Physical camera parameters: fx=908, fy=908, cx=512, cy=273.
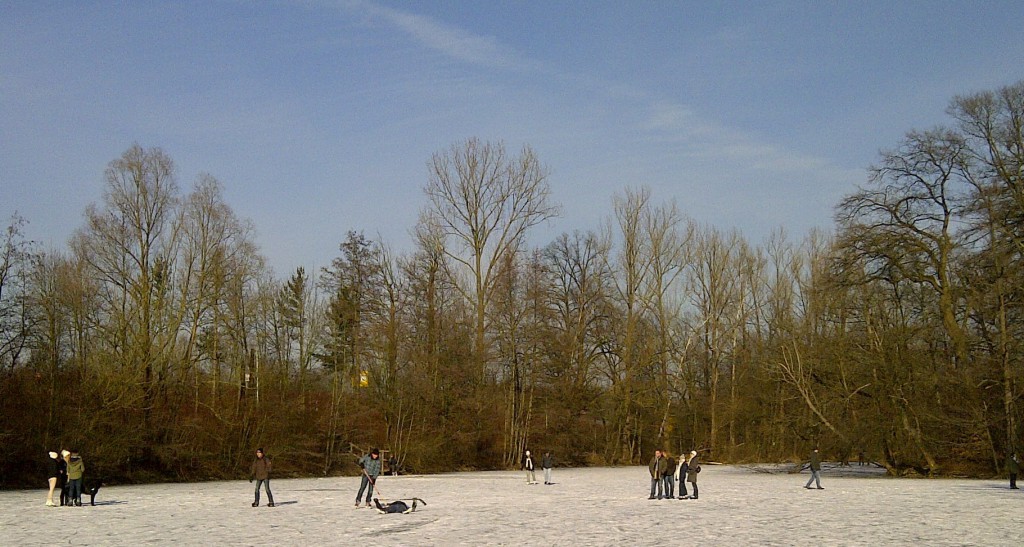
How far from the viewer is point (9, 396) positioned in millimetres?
34781

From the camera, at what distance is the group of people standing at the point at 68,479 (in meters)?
24.0

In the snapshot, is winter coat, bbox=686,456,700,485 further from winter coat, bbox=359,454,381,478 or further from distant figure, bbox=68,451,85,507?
distant figure, bbox=68,451,85,507

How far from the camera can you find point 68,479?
2455 cm

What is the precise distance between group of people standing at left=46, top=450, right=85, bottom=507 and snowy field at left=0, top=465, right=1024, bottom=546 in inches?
17.8

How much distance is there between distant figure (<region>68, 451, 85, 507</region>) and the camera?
2395cm

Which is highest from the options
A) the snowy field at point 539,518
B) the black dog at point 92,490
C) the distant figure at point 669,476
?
the distant figure at point 669,476

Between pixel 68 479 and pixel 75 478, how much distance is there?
439 mm

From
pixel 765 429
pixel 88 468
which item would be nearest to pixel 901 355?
pixel 765 429

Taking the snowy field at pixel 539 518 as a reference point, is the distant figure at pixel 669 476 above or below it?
above

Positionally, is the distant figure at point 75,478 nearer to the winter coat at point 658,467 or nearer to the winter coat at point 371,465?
the winter coat at point 371,465

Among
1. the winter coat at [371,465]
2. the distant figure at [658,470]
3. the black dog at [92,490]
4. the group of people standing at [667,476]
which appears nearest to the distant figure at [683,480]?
the group of people standing at [667,476]

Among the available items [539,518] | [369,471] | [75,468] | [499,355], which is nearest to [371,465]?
[369,471]

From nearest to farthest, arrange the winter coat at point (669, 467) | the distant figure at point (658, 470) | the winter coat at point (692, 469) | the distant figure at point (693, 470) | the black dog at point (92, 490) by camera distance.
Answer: the black dog at point (92, 490), the distant figure at point (658, 470), the winter coat at point (669, 467), the distant figure at point (693, 470), the winter coat at point (692, 469)

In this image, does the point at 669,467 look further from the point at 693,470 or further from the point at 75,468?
the point at 75,468
